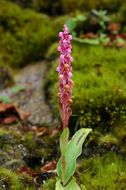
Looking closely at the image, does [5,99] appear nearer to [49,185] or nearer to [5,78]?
[5,78]

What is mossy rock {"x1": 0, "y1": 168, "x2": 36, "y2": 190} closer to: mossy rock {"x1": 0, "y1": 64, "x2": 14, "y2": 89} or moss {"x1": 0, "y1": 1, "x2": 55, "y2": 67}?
mossy rock {"x1": 0, "y1": 64, "x2": 14, "y2": 89}

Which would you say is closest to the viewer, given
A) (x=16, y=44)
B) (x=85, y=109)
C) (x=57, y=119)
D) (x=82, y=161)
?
(x=82, y=161)

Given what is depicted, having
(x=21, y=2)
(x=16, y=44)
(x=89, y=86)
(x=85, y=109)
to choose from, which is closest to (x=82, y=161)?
(x=85, y=109)

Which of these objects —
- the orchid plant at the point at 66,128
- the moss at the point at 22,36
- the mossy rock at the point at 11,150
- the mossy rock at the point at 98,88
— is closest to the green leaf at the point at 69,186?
the orchid plant at the point at 66,128

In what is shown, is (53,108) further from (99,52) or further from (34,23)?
(34,23)

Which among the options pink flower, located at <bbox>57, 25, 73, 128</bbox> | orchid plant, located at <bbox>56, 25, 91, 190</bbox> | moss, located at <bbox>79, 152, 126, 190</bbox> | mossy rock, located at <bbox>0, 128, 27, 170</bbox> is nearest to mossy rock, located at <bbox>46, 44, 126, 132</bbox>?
moss, located at <bbox>79, 152, 126, 190</bbox>

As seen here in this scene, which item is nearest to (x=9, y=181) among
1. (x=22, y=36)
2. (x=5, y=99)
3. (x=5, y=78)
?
(x=5, y=99)

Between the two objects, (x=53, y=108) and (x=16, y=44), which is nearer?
(x=53, y=108)
